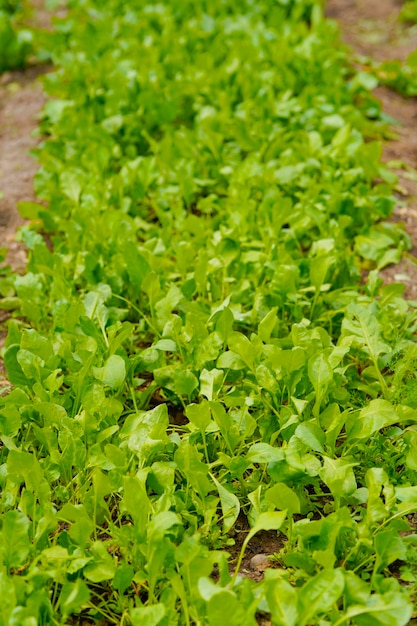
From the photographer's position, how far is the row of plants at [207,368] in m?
1.97

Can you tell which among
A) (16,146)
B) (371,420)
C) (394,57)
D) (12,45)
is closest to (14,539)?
(371,420)

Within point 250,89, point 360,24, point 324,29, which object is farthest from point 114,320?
point 360,24

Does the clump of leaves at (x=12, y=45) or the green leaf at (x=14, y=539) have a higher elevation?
the clump of leaves at (x=12, y=45)

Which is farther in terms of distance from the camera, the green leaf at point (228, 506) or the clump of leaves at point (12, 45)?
the clump of leaves at point (12, 45)

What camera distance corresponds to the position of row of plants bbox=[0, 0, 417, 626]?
197cm

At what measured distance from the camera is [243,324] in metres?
2.88

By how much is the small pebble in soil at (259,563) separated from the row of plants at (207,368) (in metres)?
0.03

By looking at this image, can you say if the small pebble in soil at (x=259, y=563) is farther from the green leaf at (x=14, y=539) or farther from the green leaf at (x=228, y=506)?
the green leaf at (x=14, y=539)

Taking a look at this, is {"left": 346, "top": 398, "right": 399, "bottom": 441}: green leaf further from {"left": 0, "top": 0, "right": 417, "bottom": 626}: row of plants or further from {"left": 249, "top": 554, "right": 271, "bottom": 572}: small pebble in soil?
{"left": 249, "top": 554, "right": 271, "bottom": 572}: small pebble in soil

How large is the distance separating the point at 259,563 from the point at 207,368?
71cm

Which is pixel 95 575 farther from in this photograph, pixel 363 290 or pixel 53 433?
pixel 363 290

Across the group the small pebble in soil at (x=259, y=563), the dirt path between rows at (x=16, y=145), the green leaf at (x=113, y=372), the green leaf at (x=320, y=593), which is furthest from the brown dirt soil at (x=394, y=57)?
the dirt path between rows at (x=16, y=145)

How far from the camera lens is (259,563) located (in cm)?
214

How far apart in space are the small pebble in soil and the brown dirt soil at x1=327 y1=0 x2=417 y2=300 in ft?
4.92
